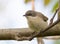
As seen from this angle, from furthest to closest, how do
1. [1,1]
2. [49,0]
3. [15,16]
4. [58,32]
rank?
[15,16] < [1,1] < [49,0] < [58,32]

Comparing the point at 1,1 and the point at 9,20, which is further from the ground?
the point at 1,1

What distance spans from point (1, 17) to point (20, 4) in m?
0.14

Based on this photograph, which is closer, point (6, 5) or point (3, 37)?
point (3, 37)

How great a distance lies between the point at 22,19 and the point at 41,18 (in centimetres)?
45

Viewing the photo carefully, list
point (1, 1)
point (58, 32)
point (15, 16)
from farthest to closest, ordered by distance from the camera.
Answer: point (15, 16), point (1, 1), point (58, 32)

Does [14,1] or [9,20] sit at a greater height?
[14,1]

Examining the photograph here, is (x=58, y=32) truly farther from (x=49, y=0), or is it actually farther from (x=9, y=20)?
(x=9, y=20)

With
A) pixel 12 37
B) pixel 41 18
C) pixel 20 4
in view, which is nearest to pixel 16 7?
pixel 20 4

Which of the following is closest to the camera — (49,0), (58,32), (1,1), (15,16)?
(58,32)

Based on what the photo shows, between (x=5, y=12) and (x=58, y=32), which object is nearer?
(x=58, y=32)

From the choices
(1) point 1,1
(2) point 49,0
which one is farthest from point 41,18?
(1) point 1,1

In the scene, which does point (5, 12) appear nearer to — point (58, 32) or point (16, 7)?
point (16, 7)

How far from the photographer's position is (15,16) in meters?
1.16

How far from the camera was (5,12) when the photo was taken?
44.6 inches
